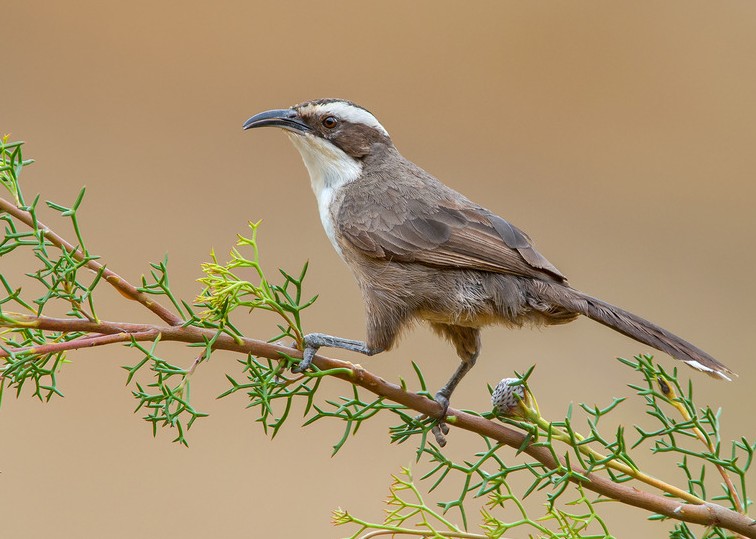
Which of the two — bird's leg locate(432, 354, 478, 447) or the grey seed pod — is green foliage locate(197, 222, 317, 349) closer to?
the grey seed pod

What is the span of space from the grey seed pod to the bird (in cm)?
71

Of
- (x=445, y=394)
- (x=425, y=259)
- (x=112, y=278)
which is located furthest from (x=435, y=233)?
(x=112, y=278)

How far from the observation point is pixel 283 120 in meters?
3.26

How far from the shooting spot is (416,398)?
1.69 meters

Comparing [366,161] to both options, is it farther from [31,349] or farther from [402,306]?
[31,349]

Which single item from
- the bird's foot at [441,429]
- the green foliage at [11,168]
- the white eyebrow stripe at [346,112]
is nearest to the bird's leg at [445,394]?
the bird's foot at [441,429]

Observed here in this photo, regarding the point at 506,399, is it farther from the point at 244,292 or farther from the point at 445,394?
the point at 445,394

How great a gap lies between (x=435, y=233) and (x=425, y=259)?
5.3 inches

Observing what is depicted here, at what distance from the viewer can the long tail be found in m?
2.20

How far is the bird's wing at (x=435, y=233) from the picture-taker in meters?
2.73

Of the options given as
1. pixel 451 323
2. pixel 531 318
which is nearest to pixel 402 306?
pixel 451 323

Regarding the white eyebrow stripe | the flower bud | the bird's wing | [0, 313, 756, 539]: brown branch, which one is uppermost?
the white eyebrow stripe

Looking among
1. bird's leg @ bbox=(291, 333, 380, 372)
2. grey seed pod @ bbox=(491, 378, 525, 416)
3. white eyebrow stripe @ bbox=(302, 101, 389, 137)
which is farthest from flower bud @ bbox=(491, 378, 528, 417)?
Result: white eyebrow stripe @ bbox=(302, 101, 389, 137)

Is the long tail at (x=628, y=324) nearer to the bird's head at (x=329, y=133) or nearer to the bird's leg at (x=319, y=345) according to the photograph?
the bird's leg at (x=319, y=345)
